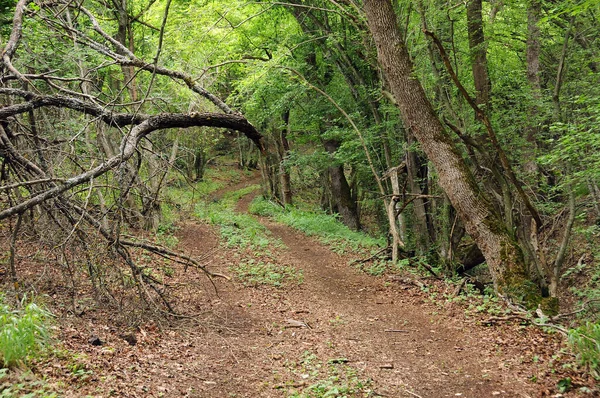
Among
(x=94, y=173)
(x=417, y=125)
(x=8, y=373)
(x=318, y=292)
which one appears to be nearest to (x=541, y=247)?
(x=417, y=125)

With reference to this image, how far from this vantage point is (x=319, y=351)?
6.24 metres

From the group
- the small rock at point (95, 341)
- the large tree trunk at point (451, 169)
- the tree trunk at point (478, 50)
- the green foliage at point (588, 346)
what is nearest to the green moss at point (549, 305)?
the large tree trunk at point (451, 169)

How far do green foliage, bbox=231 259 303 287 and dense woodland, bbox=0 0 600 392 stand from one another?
5.26ft

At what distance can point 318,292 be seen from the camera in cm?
968

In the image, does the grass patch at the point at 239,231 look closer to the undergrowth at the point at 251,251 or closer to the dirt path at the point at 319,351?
the undergrowth at the point at 251,251

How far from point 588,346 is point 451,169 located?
391cm

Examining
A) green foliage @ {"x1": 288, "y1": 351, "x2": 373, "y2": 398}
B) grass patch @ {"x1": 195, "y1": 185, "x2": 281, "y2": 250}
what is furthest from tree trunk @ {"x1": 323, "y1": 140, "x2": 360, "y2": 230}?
green foliage @ {"x1": 288, "y1": 351, "x2": 373, "y2": 398}

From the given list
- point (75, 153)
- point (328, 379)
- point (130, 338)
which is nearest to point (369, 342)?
point (328, 379)

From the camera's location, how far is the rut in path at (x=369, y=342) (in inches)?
203

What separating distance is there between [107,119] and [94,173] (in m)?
1.11

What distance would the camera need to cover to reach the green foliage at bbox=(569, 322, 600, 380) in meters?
4.88

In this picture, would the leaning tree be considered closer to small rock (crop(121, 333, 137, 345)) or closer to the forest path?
small rock (crop(121, 333, 137, 345))

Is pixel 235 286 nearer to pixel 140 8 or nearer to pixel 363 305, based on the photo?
pixel 363 305

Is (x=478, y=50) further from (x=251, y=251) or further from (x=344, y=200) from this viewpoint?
(x=344, y=200)
